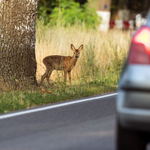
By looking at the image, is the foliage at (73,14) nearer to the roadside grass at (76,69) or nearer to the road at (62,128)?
the roadside grass at (76,69)

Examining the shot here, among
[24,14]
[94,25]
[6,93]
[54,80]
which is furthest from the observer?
[94,25]

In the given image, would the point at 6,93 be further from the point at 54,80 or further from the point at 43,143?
the point at 43,143

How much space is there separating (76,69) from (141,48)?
8.99 meters

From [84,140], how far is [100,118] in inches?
56.6

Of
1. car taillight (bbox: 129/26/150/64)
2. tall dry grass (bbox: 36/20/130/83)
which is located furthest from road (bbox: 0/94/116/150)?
tall dry grass (bbox: 36/20/130/83)

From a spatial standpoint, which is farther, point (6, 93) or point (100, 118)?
point (6, 93)

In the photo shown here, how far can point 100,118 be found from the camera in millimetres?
7867

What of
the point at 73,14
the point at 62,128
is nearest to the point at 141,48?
the point at 62,128

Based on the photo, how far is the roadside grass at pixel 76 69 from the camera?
9703 millimetres

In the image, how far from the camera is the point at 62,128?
7.18 metres

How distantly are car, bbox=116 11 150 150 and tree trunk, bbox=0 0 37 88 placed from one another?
603cm

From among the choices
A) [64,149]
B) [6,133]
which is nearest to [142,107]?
[64,149]

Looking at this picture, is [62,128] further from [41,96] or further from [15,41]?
[15,41]

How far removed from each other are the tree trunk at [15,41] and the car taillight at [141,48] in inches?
239
